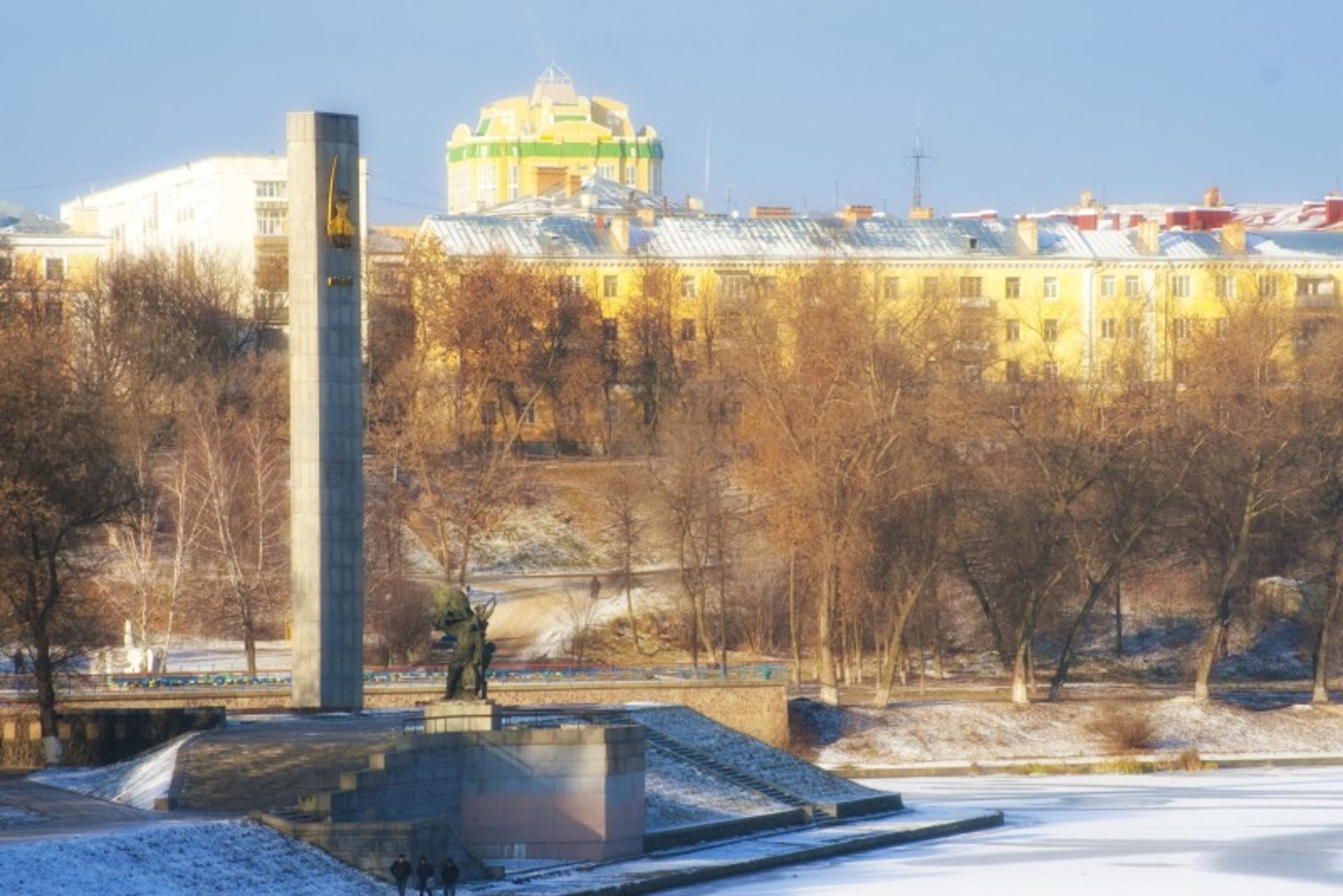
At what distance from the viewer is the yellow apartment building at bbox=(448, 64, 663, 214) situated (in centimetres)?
15300

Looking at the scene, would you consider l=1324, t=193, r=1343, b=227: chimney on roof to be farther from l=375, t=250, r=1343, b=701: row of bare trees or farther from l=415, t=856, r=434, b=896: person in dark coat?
l=415, t=856, r=434, b=896: person in dark coat

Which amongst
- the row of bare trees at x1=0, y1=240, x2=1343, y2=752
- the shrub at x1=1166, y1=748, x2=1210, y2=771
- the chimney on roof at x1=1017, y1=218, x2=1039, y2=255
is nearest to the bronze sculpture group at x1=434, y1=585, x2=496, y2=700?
the row of bare trees at x1=0, y1=240, x2=1343, y2=752

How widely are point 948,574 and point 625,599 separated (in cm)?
971

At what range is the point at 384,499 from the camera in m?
81.2

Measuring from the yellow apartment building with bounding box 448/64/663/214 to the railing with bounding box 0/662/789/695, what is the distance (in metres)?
80.5

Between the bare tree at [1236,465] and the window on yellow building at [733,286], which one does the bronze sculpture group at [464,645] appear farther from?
the window on yellow building at [733,286]

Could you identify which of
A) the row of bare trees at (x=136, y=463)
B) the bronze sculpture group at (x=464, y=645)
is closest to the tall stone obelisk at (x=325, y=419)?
the row of bare trees at (x=136, y=463)

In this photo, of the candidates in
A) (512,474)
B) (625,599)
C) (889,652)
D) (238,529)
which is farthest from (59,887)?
(512,474)

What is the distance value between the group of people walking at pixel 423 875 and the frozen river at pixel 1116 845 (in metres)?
4.73

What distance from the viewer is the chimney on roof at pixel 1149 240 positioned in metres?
110

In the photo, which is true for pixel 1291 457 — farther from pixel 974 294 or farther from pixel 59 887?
Answer: pixel 59 887

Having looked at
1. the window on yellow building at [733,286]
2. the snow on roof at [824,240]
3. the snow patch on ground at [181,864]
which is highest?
the snow on roof at [824,240]

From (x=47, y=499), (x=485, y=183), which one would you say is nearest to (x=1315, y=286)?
(x=485, y=183)

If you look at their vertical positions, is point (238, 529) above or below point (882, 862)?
above
